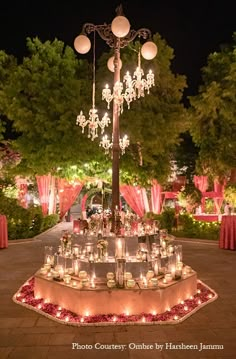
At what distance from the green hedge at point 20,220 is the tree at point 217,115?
732cm

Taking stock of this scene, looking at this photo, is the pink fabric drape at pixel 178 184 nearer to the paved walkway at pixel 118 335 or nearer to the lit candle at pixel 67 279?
the paved walkway at pixel 118 335

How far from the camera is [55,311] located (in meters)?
4.93

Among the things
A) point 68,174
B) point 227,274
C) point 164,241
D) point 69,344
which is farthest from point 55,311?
point 68,174

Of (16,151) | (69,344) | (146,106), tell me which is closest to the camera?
(69,344)

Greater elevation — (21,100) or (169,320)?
(21,100)

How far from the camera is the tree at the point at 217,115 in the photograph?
50.8 ft

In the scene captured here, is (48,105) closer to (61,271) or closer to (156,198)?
(156,198)

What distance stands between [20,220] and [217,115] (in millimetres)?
8787

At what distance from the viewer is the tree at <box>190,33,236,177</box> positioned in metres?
15.5

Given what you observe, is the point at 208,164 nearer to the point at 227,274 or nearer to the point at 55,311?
the point at 227,274

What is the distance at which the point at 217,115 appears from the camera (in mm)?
16047

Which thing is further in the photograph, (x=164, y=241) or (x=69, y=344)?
(x=164, y=241)

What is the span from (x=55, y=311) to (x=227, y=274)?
357 cm

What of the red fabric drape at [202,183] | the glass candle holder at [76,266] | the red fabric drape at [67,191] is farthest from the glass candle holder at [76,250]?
the red fabric drape at [202,183]
